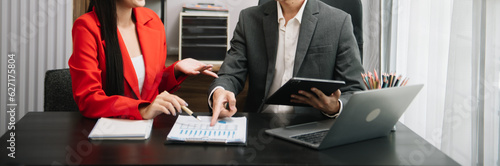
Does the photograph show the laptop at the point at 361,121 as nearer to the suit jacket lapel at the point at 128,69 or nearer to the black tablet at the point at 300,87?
the black tablet at the point at 300,87

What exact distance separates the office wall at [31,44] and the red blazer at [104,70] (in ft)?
3.35

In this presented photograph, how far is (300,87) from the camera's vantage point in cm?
104

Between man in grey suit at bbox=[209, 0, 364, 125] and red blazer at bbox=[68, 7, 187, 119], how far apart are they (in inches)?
9.4

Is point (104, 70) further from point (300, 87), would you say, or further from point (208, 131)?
point (300, 87)

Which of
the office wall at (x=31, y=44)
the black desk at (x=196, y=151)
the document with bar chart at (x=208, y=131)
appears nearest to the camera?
the black desk at (x=196, y=151)

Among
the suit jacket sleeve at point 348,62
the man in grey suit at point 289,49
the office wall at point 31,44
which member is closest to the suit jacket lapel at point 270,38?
the man in grey suit at point 289,49

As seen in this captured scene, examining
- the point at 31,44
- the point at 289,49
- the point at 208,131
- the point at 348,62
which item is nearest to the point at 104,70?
the point at 208,131

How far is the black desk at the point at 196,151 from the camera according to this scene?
0.84 metres

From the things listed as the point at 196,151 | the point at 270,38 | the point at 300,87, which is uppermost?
the point at 270,38

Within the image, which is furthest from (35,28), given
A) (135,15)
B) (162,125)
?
(162,125)

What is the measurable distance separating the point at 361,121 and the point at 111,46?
2.64 ft

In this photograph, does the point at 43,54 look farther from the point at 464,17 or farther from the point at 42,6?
the point at 464,17

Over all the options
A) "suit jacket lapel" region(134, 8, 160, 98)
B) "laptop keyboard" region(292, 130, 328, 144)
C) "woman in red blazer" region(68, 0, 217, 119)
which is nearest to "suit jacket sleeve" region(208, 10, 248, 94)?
"woman in red blazer" region(68, 0, 217, 119)

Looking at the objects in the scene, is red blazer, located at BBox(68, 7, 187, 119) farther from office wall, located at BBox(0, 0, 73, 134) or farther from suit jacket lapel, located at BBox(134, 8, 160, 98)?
office wall, located at BBox(0, 0, 73, 134)
